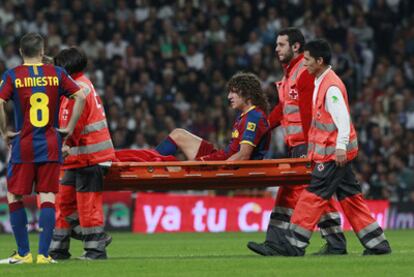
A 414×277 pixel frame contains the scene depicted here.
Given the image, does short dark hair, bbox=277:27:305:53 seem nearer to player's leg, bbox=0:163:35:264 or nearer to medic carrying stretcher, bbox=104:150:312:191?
medic carrying stretcher, bbox=104:150:312:191

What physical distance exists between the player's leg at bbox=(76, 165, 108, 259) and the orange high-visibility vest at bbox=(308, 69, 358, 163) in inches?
82.3

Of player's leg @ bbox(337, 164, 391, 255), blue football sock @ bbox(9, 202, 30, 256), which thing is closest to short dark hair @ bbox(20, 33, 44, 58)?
blue football sock @ bbox(9, 202, 30, 256)

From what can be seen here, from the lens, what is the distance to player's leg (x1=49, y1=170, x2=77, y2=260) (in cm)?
1217

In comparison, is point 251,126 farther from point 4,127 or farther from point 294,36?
point 4,127

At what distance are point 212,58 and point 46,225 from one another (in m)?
15.3

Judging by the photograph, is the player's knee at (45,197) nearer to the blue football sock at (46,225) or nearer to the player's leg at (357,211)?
the blue football sock at (46,225)

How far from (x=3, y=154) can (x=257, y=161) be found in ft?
36.5

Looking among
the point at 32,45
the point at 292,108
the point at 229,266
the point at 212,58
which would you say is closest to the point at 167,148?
the point at 292,108

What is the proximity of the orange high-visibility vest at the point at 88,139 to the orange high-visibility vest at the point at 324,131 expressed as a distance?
1987 mm

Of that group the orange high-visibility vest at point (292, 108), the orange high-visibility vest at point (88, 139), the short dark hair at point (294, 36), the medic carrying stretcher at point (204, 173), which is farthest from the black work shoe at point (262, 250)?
the short dark hair at point (294, 36)

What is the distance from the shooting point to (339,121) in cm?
1164

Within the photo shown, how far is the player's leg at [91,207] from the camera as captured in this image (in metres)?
11.8

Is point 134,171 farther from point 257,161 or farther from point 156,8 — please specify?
point 156,8

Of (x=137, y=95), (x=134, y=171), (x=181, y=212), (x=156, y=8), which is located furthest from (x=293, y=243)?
(x=156, y=8)
